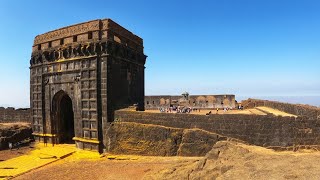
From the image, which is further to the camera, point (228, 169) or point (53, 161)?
point (53, 161)

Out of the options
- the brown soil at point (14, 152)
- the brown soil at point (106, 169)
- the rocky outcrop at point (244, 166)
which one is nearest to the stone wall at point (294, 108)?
the rocky outcrop at point (244, 166)

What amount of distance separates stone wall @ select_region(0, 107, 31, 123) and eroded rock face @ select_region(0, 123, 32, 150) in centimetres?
148

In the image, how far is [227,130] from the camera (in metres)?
11.4

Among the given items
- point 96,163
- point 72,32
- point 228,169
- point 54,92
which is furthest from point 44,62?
point 228,169

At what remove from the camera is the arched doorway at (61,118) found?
17750mm

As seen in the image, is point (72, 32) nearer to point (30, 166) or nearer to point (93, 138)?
point (93, 138)

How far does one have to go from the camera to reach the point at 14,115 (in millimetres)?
21797

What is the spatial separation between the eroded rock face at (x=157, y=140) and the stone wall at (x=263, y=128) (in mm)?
412

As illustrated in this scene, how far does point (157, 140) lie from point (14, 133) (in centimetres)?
1193

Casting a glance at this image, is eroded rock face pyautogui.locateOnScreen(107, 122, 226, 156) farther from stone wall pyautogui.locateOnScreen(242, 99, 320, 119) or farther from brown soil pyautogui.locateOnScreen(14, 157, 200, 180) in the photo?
stone wall pyautogui.locateOnScreen(242, 99, 320, 119)

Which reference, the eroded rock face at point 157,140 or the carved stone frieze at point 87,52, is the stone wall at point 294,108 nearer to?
the eroded rock face at point 157,140

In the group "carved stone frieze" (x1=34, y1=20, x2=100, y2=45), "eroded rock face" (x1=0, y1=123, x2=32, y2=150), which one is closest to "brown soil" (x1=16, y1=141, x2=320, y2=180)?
"eroded rock face" (x1=0, y1=123, x2=32, y2=150)

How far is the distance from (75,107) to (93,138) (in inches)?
97.4

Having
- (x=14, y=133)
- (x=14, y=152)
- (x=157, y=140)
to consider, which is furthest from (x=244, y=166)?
(x=14, y=133)
